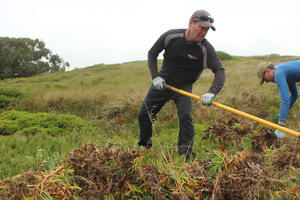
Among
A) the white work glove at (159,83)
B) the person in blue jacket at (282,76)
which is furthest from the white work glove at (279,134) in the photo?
the white work glove at (159,83)

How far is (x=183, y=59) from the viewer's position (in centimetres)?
346

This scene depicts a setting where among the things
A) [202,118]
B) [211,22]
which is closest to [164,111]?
[202,118]

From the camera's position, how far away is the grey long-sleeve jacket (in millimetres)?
3336

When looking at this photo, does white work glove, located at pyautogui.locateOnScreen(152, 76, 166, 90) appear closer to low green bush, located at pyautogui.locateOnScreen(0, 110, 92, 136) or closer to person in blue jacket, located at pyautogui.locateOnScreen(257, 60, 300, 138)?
person in blue jacket, located at pyautogui.locateOnScreen(257, 60, 300, 138)

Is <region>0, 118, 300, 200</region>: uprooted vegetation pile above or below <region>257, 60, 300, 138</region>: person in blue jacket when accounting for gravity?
below

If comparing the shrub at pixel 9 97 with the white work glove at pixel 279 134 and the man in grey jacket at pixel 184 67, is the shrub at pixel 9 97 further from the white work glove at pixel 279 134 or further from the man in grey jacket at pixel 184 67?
the white work glove at pixel 279 134

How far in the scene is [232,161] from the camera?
2006 mm

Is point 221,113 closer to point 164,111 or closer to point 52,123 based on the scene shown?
point 164,111

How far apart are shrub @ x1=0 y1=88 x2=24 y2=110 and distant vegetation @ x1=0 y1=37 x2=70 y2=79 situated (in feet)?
93.3

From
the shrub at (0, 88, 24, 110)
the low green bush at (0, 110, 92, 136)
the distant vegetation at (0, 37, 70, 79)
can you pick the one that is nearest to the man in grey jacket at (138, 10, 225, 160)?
the low green bush at (0, 110, 92, 136)

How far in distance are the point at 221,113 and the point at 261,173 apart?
4816 mm

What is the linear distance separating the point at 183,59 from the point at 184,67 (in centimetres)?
13

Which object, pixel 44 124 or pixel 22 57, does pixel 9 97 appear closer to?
pixel 44 124

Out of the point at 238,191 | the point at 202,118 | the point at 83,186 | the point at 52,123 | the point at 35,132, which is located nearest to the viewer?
the point at 238,191
